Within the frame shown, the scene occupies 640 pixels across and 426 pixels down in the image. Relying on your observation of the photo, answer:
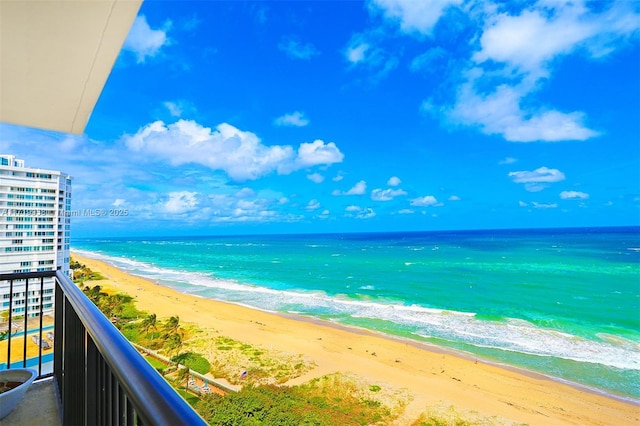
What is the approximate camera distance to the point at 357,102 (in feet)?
150

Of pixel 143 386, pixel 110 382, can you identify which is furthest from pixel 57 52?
pixel 143 386

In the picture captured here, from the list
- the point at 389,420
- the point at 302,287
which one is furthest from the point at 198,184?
the point at 389,420

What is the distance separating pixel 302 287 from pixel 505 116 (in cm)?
3652

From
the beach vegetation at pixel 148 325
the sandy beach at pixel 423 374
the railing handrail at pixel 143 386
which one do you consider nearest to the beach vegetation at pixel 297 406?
the sandy beach at pixel 423 374

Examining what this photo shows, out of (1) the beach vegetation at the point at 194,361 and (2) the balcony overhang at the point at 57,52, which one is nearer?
(2) the balcony overhang at the point at 57,52

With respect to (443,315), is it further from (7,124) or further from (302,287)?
(7,124)

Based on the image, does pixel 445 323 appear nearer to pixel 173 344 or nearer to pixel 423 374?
pixel 423 374

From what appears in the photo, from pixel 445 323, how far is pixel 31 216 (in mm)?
13428

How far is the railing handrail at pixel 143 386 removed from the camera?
1.01ft

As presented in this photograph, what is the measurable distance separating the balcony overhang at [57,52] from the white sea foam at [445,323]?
1233cm

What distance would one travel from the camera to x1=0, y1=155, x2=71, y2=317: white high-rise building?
11.7 ft

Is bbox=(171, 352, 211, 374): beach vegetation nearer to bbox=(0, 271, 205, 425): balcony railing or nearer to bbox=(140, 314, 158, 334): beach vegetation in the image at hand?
bbox=(140, 314, 158, 334): beach vegetation

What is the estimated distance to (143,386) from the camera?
0.37 meters

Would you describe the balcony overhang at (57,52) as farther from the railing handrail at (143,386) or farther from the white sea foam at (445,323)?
the white sea foam at (445,323)
